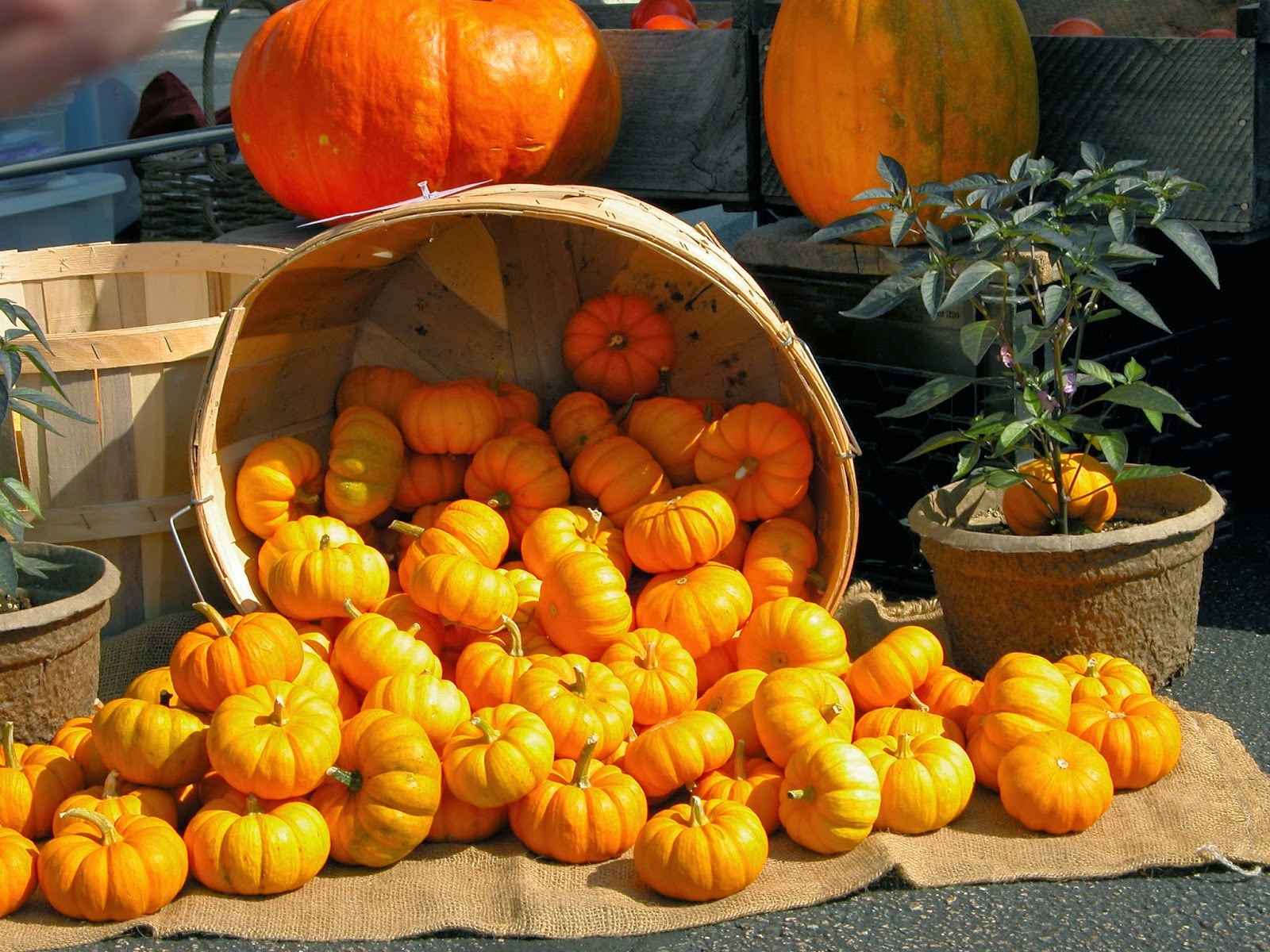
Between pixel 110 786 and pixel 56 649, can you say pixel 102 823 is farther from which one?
pixel 56 649

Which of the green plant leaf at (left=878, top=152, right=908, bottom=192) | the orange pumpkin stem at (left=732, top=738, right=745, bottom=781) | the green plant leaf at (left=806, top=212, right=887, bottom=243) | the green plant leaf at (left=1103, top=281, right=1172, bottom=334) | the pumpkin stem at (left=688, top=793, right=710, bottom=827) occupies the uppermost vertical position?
the green plant leaf at (left=878, top=152, right=908, bottom=192)

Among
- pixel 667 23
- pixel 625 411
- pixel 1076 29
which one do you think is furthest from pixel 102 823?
pixel 1076 29

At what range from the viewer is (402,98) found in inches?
131

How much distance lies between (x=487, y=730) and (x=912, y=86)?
1.72 meters

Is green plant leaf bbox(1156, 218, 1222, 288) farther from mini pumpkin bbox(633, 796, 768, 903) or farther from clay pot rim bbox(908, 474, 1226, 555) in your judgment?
mini pumpkin bbox(633, 796, 768, 903)

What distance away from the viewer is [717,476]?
3176 mm

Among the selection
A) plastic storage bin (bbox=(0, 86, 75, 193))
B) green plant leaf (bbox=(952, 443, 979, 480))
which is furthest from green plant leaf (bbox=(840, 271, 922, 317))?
plastic storage bin (bbox=(0, 86, 75, 193))

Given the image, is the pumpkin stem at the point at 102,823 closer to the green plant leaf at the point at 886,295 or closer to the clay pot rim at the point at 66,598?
the clay pot rim at the point at 66,598

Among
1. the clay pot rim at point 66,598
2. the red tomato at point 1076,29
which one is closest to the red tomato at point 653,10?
the red tomato at point 1076,29

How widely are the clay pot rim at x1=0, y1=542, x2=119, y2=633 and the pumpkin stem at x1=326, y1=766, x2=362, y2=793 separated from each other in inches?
23.7

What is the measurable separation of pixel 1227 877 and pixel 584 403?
1.74 m

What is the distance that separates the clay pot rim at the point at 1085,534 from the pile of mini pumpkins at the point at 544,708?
0.22 metres

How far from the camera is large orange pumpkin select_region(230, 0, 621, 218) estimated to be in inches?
131

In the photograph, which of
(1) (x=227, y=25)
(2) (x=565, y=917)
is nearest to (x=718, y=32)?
(2) (x=565, y=917)
